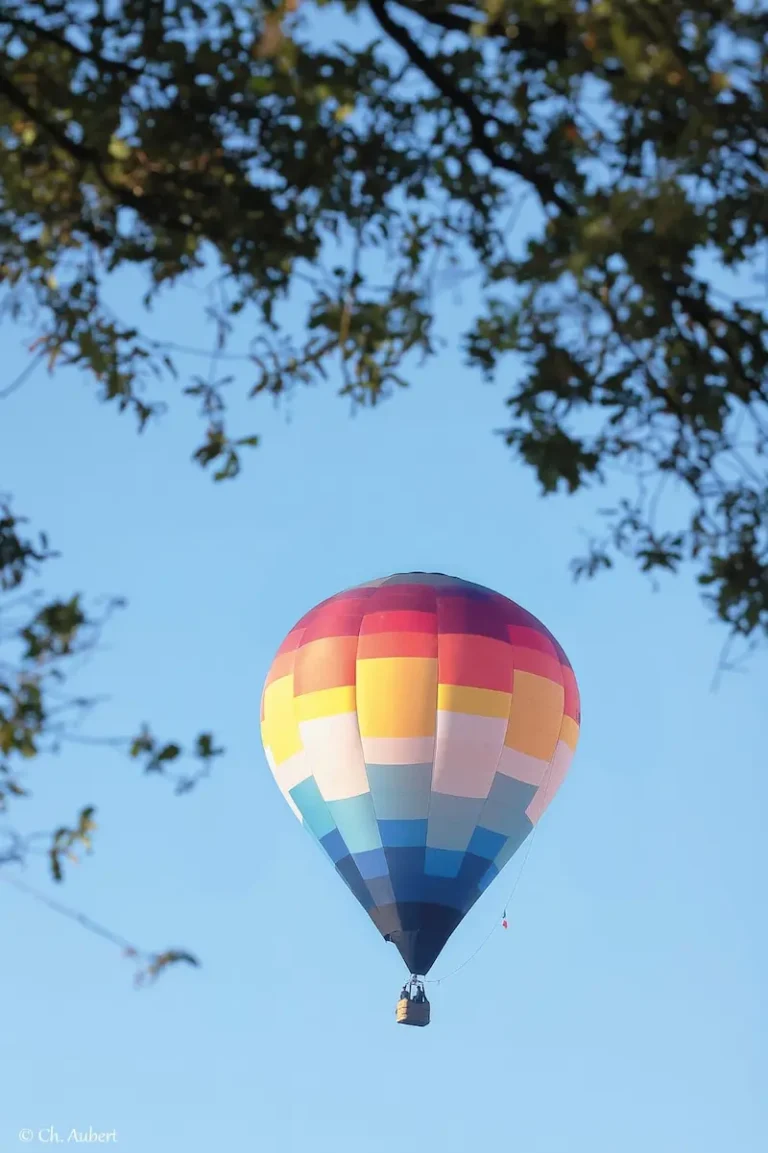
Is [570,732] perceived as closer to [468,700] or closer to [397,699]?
[468,700]

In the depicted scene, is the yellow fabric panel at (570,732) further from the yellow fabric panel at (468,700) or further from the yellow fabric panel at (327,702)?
the yellow fabric panel at (327,702)

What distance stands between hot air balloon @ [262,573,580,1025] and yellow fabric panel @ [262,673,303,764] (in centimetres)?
4

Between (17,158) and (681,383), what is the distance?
11.9 ft

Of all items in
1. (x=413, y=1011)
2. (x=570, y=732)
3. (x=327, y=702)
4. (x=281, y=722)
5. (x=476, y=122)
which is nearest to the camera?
(x=476, y=122)

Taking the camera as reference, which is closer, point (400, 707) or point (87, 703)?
point (87, 703)

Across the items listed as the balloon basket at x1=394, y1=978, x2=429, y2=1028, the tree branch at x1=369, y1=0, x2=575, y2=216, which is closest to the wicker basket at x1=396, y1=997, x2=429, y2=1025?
the balloon basket at x1=394, y1=978, x2=429, y2=1028

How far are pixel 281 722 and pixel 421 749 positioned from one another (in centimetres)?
273

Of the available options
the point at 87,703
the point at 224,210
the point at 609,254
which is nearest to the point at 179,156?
the point at 224,210

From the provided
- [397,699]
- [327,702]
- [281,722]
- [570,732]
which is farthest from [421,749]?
[570,732]

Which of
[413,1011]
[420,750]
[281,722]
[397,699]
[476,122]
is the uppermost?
[281,722]

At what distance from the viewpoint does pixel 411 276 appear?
1080 cm

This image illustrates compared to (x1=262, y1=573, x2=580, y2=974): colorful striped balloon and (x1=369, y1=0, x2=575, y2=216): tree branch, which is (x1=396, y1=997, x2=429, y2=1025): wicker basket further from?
(x1=369, y1=0, x2=575, y2=216): tree branch

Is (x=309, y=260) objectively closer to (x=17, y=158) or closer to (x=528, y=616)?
(x=17, y=158)

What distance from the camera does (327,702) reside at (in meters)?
32.0
